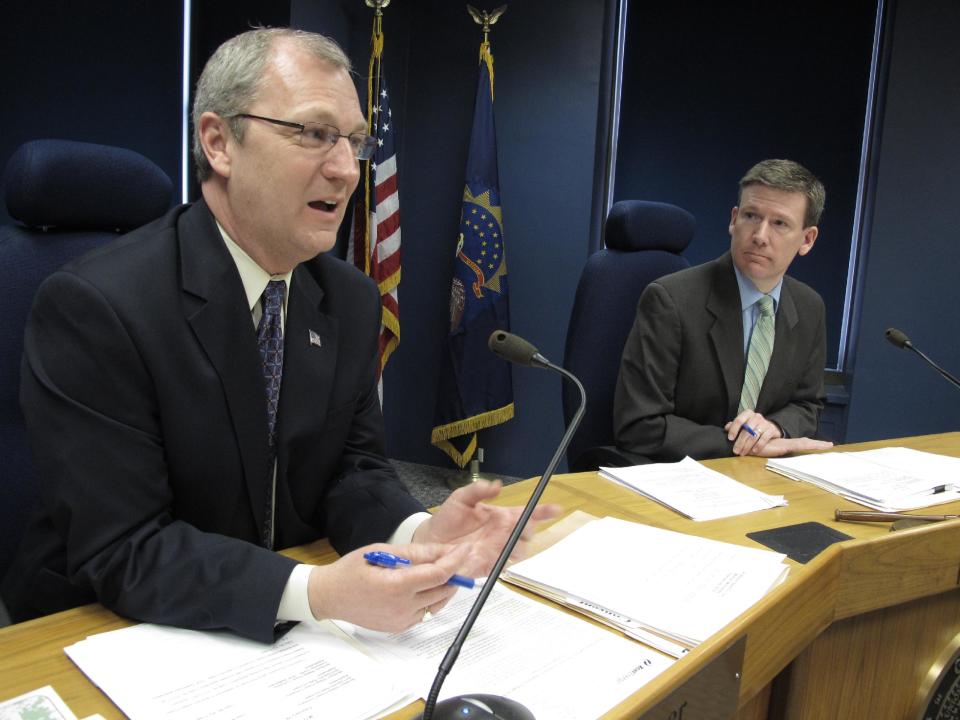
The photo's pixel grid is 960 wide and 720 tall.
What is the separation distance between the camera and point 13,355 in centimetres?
124

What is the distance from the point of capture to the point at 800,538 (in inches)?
51.3

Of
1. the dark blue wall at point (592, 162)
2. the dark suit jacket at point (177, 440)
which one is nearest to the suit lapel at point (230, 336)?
the dark suit jacket at point (177, 440)

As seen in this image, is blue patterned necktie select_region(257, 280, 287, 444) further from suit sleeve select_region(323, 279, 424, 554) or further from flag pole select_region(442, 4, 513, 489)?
flag pole select_region(442, 4, 513, 489)

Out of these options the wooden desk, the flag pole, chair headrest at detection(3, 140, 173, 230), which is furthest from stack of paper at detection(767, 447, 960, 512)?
the flag pole

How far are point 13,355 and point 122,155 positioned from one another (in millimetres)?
388

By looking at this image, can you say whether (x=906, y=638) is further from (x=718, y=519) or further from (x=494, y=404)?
(x=494, y=404)

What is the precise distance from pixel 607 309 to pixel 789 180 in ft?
1.98

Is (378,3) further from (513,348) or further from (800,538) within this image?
(800,538)

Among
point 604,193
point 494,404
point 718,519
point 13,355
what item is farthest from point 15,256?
point 604,193

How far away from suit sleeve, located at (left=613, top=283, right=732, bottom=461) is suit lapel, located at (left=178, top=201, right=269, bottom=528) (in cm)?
118

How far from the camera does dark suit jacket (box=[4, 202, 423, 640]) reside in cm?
92

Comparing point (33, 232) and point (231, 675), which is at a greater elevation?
point (33, 232)

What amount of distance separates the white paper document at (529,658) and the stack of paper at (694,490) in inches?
20.9

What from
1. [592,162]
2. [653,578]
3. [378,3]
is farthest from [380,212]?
[653,578]
